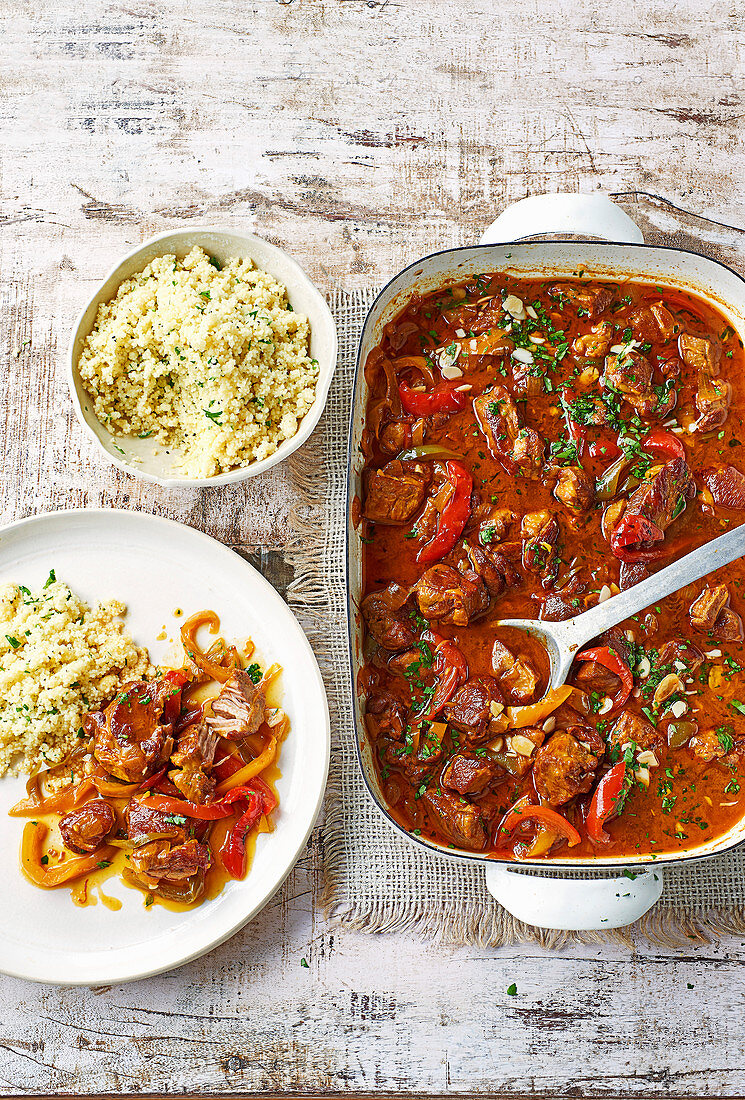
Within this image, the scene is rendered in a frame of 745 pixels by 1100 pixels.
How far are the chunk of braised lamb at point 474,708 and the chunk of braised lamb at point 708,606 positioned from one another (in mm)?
746

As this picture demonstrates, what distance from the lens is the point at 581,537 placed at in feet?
9.23

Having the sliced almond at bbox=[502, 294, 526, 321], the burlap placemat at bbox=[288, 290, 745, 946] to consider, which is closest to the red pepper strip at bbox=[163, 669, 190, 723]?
the burlap placemat at bbox=[288, 290, 745, 946]

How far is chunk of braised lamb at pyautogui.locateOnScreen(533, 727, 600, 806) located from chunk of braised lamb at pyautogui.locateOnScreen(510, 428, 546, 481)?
93 cm

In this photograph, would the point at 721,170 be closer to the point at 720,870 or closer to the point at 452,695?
the point at 452,695

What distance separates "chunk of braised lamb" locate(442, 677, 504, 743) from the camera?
2678 mm

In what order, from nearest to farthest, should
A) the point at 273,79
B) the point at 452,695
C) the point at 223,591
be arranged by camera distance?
1. the point at 452,695
2. the point at 223,591
3. the point at 273,79

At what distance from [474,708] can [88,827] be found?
1369 millimetres

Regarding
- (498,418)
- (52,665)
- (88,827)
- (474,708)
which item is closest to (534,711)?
(474,708)

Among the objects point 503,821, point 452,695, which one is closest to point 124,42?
point 452,695

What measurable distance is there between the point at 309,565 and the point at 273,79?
6.30ft

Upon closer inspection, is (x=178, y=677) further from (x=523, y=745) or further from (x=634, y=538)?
(x=634, y=538)

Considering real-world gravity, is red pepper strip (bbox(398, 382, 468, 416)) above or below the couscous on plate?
above

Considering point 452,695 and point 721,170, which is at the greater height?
point 721,170

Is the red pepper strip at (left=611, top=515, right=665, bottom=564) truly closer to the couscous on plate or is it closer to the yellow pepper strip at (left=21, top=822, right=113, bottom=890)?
the couscous on plate
